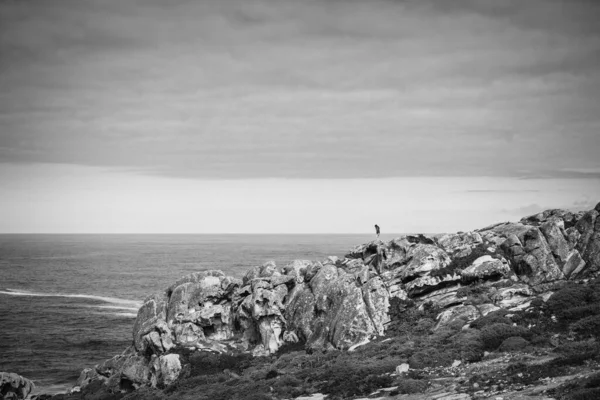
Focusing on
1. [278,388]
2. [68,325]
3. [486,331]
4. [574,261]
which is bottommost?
[68,325]

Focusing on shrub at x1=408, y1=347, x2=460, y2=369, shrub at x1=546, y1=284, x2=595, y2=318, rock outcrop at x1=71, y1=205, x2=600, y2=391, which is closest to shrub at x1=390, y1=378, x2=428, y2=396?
shrub at x1=408, y1=347, x2=460, y2=369

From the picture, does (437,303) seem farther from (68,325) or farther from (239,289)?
(68,325)

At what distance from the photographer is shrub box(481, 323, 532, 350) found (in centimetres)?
3369

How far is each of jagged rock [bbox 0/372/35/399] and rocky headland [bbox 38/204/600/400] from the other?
24.1 feet

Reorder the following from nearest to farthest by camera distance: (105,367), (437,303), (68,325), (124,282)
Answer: (437,303) < (105,367) < (68,325) < (124,282)

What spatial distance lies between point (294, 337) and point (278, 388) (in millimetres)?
11727

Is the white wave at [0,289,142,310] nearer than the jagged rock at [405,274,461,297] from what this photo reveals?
No

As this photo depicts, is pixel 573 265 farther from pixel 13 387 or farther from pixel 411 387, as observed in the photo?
pixel 13 387

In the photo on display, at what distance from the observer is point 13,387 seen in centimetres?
4972

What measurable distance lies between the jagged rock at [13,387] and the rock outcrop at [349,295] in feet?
23.8

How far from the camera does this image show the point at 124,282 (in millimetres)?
142500

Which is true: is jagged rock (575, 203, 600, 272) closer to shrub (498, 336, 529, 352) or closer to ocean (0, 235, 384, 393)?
shrub (498, 336, 529, 352)

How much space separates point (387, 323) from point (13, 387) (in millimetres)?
37829

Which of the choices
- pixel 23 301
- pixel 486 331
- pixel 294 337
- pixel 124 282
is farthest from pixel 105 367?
pixel 124 282
